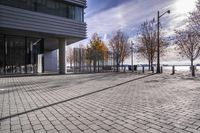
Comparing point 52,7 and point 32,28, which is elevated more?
point 52,7

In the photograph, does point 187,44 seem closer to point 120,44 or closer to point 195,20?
point 195,20

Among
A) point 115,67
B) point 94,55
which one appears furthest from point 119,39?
point 94,55

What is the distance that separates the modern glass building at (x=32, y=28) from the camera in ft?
62.7

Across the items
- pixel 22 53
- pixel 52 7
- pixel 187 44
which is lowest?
pixel 22 53

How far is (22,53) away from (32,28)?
6.63m

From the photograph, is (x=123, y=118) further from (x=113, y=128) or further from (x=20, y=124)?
(x=20, y=124)

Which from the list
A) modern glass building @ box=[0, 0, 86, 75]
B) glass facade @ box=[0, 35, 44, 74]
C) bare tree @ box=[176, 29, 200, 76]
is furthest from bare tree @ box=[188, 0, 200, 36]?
glass facade @ box=[0, 35, 44, 74]

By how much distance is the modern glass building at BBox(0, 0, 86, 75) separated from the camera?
752 inches

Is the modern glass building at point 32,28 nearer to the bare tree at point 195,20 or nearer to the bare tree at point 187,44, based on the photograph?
the bare tree at point 195,20

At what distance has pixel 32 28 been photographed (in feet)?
65.8

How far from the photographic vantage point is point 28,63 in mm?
24000

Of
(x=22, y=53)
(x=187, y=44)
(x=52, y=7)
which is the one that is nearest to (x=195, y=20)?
(x=187, y=44)

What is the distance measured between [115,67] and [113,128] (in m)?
30.2

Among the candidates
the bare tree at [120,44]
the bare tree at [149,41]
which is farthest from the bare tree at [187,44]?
the bare tree at [120,44]
